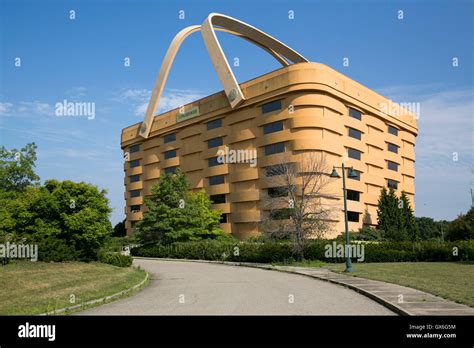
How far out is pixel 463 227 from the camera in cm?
3653

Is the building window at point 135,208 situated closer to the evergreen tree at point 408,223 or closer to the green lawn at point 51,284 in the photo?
the evergreen tree at point 408,223

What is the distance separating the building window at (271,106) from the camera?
53.4 metres

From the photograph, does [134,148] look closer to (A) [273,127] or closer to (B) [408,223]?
(A) [273,127]

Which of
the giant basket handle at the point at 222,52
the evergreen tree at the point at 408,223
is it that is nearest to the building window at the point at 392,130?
Answer: the evergreen tree at the point at 408,223

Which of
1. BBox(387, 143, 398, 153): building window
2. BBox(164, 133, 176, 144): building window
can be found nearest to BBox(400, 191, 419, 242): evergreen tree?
BBox(387, 143, 398, 153): building window

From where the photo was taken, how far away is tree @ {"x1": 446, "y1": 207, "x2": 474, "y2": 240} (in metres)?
35.9

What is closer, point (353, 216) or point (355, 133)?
point (353, 216)

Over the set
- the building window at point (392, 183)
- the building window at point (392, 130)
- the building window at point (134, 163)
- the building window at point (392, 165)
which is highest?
the building window at point (392, 130)

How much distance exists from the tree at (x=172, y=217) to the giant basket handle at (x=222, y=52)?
45.9ft

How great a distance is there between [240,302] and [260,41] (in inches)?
2352

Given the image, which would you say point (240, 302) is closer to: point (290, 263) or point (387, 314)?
point (387, 314)

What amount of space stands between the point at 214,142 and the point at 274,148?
1169cm

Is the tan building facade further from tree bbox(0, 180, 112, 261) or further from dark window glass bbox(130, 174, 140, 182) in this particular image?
tree bbox(0, 180, 112, 261)

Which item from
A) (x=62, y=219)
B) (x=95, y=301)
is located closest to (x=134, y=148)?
(x=62, y=219)
